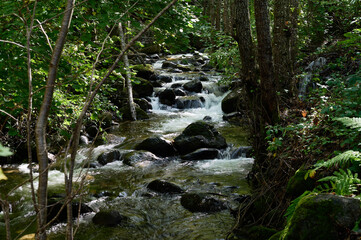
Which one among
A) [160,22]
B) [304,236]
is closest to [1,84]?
[160,22]

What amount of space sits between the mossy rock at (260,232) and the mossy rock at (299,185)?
0.60m

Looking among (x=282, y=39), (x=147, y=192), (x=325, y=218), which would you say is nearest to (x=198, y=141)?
(x=147, y=192)

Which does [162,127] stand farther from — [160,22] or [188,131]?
[160,22]

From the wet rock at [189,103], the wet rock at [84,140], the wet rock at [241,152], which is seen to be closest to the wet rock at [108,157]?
the wet rock at [84,140]

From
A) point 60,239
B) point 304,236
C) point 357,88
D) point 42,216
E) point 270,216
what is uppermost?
point 357,88

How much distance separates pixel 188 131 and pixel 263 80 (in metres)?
5.75

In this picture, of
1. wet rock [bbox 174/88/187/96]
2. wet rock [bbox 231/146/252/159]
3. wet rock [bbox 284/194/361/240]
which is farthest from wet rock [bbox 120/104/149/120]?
wet rock [bbox 284/194/361/240]

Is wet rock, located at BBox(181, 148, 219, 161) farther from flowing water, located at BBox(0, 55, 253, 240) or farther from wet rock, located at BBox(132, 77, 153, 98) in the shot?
wet rock, located at BBox(132, 77, 153, 98)

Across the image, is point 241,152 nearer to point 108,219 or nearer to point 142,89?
point 108,219

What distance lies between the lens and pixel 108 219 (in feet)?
20.2

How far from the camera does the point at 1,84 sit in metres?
4.48

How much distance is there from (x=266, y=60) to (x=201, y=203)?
332cm

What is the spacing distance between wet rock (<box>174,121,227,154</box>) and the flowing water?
0.50 m

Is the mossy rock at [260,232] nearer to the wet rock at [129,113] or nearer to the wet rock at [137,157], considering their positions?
the wet rock at [137,157]
